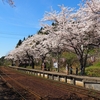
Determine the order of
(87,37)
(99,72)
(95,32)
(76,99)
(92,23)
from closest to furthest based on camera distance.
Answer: (76,99) < (92,23) < (95,32) < (87,37) < (99,72)

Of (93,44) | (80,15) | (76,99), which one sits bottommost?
(76,99)

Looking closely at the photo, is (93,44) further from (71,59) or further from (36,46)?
(71,59)

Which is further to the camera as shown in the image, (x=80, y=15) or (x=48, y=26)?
(x=48, y=26)

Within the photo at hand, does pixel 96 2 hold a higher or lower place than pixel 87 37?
higher

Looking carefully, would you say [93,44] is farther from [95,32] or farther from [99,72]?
[99,72]

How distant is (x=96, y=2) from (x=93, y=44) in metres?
6.00

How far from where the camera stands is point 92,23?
17.3m

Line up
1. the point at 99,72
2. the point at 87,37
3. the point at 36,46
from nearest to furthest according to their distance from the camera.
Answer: the point at 87,37
the point at 99,72
the point at 36,46

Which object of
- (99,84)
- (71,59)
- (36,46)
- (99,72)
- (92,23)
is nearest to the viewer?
(99,84)

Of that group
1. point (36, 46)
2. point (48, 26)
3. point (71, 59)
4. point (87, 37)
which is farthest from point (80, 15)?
point (71, 59)

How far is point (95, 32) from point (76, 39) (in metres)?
3.03

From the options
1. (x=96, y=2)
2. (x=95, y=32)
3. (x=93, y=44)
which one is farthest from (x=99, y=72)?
(x=96, y=2)

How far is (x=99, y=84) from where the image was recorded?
16047 millimetres

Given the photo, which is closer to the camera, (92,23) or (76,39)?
(92,23)
